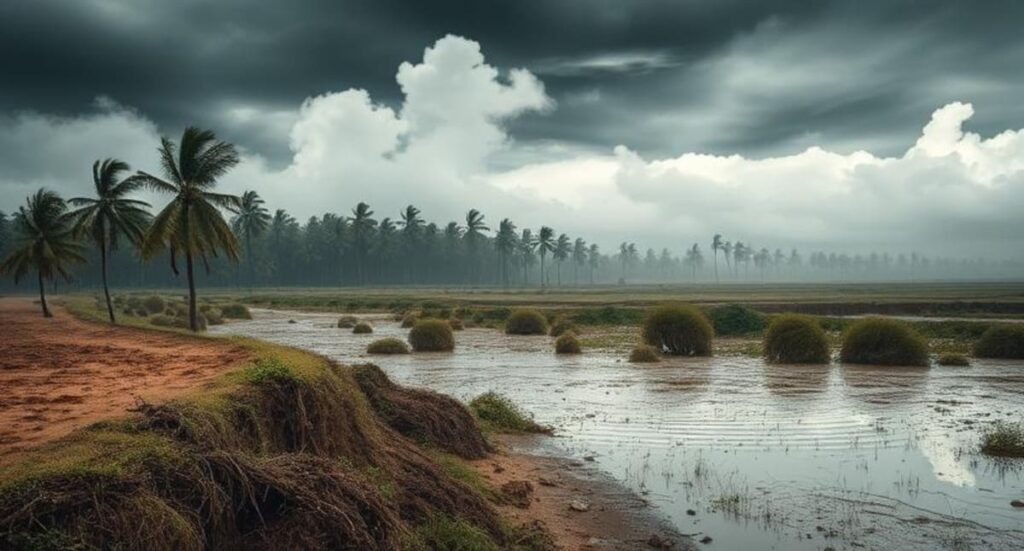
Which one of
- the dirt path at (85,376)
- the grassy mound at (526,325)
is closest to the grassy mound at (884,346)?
the grassy mound at (526,325)

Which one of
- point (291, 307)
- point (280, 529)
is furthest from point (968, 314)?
point (291, 307)

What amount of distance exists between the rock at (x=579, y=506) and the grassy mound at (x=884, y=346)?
23254 mm

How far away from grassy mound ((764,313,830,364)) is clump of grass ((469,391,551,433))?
55.0ft

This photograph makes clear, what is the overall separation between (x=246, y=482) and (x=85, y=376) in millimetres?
8785

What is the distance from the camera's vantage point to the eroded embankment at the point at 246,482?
5.52 metres

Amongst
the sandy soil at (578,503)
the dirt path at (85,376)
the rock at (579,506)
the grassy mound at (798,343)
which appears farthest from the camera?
the grassy mound at (798,343)

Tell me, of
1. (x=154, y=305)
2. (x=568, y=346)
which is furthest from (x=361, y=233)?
(x=568, y=346)

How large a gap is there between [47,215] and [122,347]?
34676 millimetres

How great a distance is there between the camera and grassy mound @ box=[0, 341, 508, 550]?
5504 millimetres

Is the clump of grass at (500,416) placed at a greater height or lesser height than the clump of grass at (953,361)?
greater

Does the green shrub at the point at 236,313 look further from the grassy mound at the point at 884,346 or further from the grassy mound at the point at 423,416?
the grassy mound at the point at 423,416

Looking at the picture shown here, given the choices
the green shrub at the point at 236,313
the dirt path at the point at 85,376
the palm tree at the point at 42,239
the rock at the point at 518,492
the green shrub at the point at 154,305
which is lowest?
the rock at the point at 518,492

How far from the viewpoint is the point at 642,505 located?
1166 cm

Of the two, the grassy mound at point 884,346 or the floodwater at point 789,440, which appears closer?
the floodwater at point 789,440
